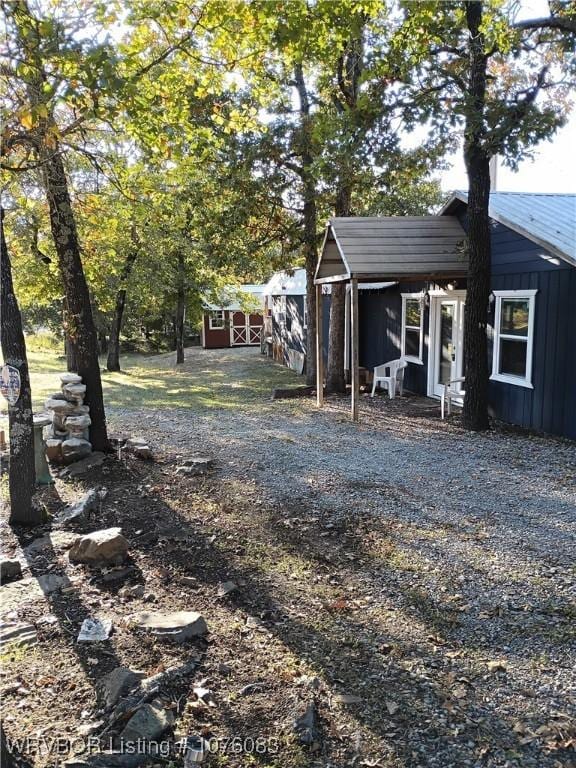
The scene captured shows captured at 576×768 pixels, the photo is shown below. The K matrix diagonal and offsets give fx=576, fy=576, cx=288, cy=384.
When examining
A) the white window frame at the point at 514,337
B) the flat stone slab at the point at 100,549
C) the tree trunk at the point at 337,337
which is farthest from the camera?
the tree trunk at the point at 337,337

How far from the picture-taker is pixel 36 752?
2453 mm

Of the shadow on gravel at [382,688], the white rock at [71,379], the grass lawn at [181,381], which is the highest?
the white rock at [71,379]

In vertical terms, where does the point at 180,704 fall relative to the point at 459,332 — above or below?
below

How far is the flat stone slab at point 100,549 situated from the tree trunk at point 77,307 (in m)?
3.30

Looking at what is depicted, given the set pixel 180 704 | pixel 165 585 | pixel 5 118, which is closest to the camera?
pixel 180 704

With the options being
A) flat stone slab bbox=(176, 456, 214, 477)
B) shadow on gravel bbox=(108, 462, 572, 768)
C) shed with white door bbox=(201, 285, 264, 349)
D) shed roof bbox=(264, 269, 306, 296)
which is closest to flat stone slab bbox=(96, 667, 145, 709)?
shadow on gravel bbox=(108, 462, 572, 768)

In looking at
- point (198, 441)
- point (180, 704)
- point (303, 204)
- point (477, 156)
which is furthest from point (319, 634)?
point (303, 204)

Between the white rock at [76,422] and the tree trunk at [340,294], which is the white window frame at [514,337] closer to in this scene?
the tree trunk at [340,294]

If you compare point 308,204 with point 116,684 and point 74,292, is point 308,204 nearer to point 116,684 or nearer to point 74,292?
point 74,292

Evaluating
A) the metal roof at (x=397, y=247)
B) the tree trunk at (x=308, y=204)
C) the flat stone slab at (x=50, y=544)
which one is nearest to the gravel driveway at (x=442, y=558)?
the flat stone slab at (x=50, y=544)

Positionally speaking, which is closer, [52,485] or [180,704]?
[180,704]

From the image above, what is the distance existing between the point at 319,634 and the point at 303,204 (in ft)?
39.3

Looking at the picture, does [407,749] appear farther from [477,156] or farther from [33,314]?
[33,314]

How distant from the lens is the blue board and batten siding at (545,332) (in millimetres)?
8242
